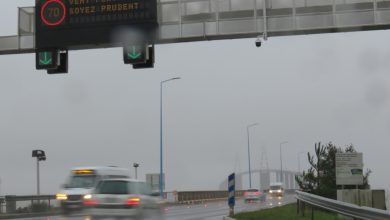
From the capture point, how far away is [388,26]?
65.3 ft

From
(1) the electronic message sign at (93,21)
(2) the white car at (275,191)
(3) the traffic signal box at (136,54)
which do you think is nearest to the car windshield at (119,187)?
(3) the traffic signal box at (136,54)

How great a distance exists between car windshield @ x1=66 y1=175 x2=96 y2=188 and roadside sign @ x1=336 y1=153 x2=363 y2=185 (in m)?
9.61

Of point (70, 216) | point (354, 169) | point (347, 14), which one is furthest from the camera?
point (70, 216)

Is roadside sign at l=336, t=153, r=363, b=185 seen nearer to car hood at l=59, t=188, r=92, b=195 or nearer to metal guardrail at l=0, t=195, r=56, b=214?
car hood at l=59, t=188, r=92, b=195

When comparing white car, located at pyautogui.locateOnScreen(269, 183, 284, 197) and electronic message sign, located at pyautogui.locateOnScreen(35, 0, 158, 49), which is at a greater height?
electronic message sign, located at pyautogui.locateOnScreen(35, 0, 158, 49)

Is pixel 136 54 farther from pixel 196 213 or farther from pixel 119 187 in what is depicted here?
pixel 196 213

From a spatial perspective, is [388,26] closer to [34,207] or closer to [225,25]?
[225,25]

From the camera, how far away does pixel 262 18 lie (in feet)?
66.8

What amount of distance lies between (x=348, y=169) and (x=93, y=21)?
33.4 feet

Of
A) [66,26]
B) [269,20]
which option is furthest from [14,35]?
[269,20]

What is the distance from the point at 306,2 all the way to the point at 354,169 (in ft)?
20.8

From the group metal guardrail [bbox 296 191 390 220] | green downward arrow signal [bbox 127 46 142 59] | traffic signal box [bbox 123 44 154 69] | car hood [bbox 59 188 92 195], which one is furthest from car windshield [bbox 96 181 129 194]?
car hood [bbox 59 188 92 195]

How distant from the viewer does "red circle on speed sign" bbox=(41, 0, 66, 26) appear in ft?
67.7

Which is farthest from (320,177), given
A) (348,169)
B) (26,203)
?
(26,203)
